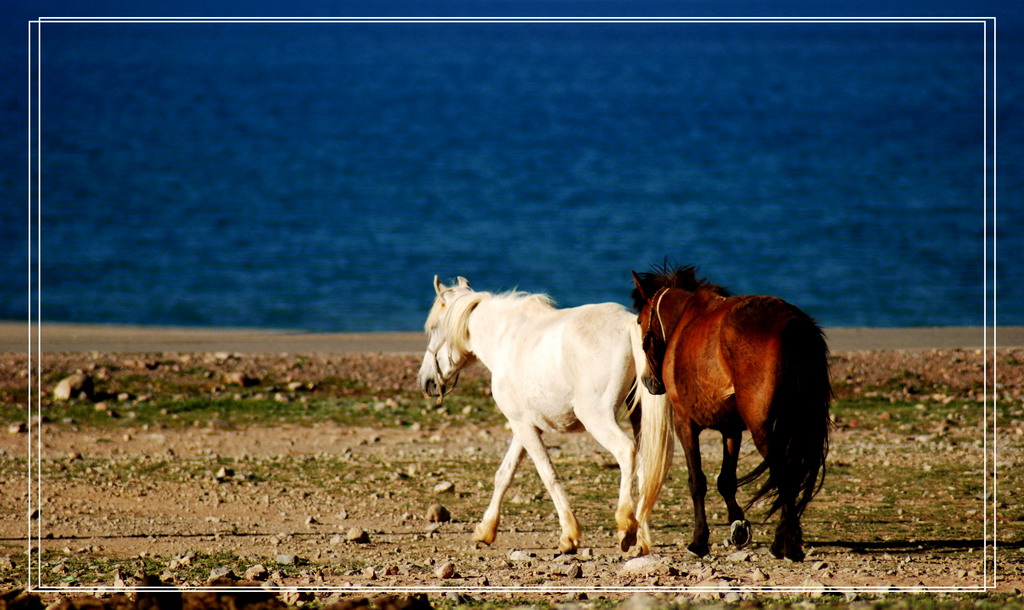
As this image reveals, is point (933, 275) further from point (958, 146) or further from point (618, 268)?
point (958, 146)

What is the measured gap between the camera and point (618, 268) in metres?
34.7

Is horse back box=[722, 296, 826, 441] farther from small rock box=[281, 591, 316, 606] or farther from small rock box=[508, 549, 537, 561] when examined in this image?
small rock box=[281, 591, 316, 606]

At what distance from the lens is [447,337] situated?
8.06 metres

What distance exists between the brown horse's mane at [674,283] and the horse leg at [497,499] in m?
1.33

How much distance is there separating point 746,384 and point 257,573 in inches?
115

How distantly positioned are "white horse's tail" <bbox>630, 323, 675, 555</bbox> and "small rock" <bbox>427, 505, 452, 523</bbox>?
5.73 feet

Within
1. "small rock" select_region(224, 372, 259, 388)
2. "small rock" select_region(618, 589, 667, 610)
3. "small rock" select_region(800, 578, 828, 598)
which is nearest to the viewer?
"small rock" select_region(618, 589, 667, 610)

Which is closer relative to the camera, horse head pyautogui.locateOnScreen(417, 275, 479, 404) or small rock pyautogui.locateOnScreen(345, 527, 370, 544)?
small rock pyautogui.locateOnScreen(345, 527, 370, 544)

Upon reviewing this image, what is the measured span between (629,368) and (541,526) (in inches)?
62.8

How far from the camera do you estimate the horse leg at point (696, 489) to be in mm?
6512

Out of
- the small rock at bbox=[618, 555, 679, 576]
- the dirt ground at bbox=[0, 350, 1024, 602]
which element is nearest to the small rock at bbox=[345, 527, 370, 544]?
the dirt ground at bbox=[0, 350, 1024, 602]

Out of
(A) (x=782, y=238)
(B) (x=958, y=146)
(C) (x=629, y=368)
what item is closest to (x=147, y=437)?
(C) (x=629, y=368)

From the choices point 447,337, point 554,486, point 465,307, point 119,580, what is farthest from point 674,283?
point 119,580

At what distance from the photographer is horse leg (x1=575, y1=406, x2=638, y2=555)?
657cm
